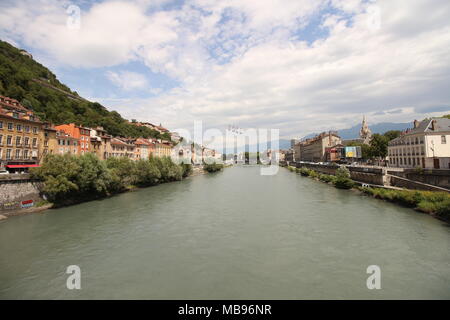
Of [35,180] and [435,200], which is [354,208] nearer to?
[435,200]

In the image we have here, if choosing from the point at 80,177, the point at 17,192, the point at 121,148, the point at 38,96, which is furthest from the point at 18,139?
the point at 38,96

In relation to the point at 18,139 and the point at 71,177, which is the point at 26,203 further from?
the point at 18,139

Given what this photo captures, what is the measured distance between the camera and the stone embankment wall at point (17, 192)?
67.0ft

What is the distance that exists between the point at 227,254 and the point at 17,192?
2083 centimetres

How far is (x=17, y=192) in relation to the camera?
70.0 ft

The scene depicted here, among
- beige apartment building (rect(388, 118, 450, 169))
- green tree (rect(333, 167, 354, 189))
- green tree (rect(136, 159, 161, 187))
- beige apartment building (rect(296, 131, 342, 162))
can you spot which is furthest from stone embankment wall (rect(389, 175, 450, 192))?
beige apartment building (rect(296, 131, 342, 162))

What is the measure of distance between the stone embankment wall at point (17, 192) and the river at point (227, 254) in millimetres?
2287

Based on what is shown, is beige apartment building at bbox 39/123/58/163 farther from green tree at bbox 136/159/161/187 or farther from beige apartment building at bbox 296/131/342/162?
beige apartment building at bbox 296/131/342/162

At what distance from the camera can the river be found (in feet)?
29.7

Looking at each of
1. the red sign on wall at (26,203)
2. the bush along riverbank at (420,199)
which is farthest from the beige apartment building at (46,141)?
the bush along riverbank at (420,199)

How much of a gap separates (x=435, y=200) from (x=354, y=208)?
5768 millimetres

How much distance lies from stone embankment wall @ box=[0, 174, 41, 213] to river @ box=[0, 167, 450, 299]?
2.29m
